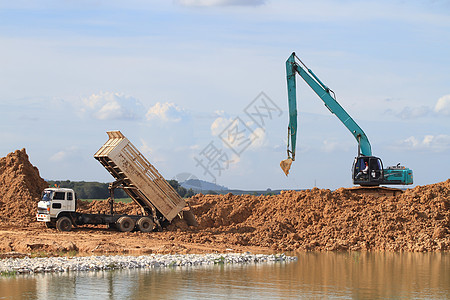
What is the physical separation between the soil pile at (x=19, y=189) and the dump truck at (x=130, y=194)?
336 centimetres

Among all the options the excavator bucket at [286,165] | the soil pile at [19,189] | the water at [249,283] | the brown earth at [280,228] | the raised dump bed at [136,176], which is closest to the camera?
the water at [249,283]

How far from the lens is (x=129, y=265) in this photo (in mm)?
18969

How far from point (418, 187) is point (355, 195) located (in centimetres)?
299

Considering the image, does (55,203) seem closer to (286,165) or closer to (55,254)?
(55,254)

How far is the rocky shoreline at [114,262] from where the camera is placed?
17.9 meters

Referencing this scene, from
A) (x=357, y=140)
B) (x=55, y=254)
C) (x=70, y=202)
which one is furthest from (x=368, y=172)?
(x=55, y=254)

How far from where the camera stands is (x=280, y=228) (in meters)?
28.1

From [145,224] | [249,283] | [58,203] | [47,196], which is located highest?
[47,196]

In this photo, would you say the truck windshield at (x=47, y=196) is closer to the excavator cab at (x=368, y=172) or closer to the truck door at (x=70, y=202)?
the truck door at (x=70, y=202)

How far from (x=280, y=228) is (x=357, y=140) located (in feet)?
27.3

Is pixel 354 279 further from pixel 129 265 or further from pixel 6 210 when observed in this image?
pixel 6 210

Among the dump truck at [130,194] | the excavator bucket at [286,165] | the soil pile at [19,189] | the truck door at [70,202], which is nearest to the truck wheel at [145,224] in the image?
the dump truck at [130,194]

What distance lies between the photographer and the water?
1467cm

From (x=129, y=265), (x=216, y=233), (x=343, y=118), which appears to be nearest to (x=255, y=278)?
(x=129, y=265)
